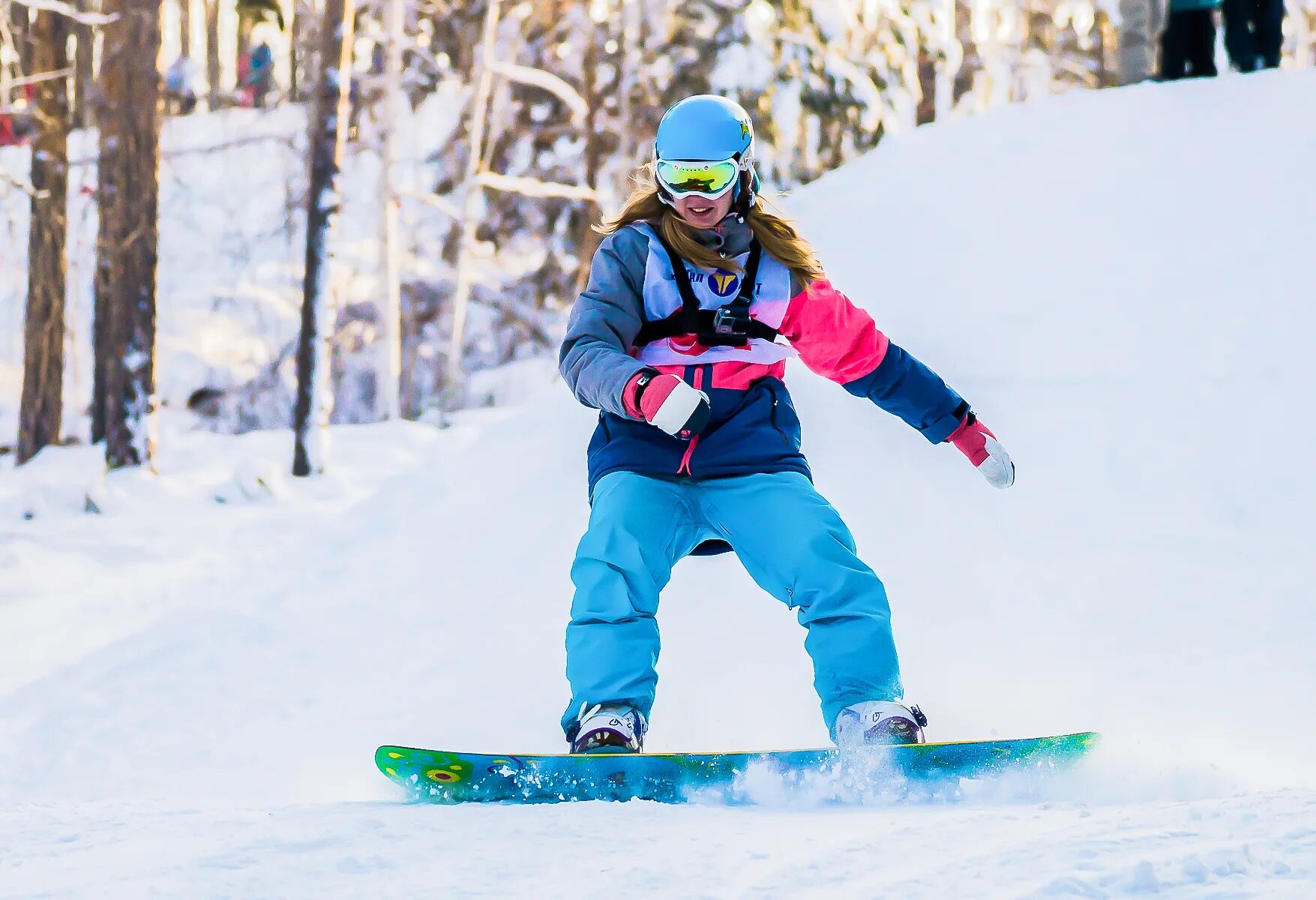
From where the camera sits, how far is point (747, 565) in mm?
3428

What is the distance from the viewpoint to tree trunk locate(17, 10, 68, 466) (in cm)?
1363

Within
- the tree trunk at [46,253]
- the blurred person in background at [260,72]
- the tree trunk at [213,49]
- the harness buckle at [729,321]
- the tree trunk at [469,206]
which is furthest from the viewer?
the tree trunk at [213,49]

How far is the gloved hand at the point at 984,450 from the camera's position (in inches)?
144

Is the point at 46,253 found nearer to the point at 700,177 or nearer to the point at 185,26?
the point at 700,177

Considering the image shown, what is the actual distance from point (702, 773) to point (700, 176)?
1470 mm

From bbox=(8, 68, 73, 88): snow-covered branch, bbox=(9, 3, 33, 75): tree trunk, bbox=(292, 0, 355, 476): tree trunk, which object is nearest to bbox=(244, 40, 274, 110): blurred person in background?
bbox=(9, 3, 33, 75): tree trunk

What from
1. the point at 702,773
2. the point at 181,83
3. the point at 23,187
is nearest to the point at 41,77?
the point at 23,187

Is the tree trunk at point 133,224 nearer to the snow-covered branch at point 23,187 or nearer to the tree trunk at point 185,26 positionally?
the snow-covered branch at point 23,187

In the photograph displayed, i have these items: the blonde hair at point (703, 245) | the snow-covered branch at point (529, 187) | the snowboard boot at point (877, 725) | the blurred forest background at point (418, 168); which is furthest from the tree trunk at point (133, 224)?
the snowboard boot at point (877, 725)

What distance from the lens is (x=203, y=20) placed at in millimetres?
29625

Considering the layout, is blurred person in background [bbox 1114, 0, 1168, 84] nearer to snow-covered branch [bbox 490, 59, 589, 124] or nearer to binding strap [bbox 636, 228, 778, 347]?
binding strap [bbox 636, 228, 778, 347]

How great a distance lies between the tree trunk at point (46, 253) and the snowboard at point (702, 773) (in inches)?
493

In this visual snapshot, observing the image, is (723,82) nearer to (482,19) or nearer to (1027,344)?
(482,19)

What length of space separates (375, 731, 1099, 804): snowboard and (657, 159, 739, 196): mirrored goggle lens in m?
1.41
